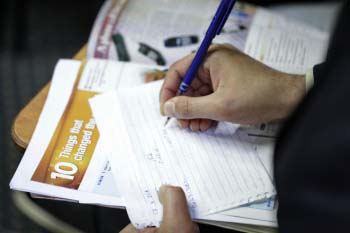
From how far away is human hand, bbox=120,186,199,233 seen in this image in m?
0.55

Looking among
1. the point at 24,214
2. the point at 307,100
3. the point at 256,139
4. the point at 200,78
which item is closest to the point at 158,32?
the point at 200,78

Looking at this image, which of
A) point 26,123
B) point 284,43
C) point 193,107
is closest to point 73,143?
point 26,123

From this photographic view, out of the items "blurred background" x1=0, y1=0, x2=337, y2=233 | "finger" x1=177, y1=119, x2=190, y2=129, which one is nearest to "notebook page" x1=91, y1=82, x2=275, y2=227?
"finger" x1=177, y1=119, x2=190, y2=129

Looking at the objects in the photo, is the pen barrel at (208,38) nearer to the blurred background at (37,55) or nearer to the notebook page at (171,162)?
the notebook page at (171,162)

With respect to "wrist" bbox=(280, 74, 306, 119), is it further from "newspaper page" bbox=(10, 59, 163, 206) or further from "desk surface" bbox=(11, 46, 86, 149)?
"desk surface" bbox=(11, 46, 86, 149)

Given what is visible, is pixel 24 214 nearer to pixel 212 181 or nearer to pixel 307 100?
pixel 212 181

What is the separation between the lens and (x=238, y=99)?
667mm

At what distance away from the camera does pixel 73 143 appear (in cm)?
67

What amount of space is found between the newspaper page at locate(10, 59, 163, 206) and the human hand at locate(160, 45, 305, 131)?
0.39ft

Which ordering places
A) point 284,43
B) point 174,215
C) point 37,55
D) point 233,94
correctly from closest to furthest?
point 174,215, point 233,94, point 284,43, point 37,55

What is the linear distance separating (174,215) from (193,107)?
0.58ft

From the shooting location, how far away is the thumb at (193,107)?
2.19ft

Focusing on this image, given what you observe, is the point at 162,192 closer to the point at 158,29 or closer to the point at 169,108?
the point at 169,108

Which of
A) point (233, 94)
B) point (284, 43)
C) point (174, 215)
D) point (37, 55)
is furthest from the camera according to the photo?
point (37, 55)
